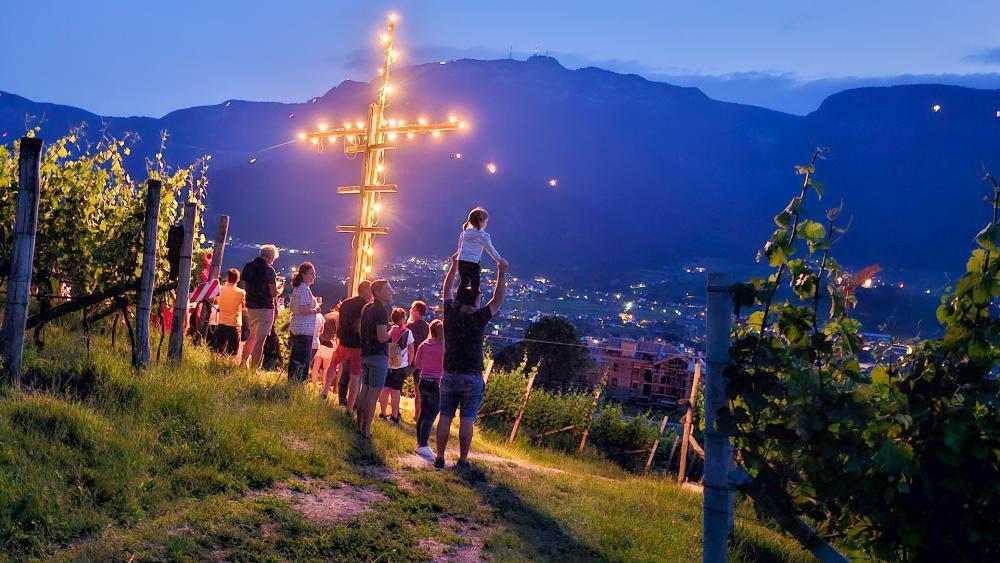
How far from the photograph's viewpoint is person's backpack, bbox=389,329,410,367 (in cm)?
1019

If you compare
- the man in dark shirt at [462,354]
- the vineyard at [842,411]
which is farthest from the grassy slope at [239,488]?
the vineyard at [842,411]

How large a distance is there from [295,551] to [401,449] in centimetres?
313

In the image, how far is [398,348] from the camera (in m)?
10.2

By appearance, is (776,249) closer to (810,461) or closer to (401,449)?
(810,461)

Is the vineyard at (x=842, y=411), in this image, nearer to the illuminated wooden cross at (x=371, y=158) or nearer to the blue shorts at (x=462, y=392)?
the blue shorts at (x=462, y=392)

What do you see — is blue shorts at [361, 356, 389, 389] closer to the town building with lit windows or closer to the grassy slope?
Answer: the grassy slope

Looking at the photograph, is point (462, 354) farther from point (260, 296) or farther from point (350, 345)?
point (260, 296)

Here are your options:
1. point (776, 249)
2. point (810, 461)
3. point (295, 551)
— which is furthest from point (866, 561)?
point (295, 551)

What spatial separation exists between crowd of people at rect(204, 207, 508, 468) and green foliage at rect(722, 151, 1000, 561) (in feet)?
12.7

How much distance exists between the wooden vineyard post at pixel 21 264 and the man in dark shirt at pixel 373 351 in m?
3.13

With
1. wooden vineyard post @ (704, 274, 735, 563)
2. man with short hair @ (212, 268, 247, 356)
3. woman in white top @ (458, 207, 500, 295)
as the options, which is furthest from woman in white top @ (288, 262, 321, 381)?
wooden vineyard post @ (704, 274, 735, 563)

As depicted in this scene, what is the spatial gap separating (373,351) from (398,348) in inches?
90.3

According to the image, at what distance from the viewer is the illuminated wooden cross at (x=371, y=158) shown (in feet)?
49.1

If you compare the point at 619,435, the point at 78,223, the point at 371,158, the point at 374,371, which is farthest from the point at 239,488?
the point at 619,435
